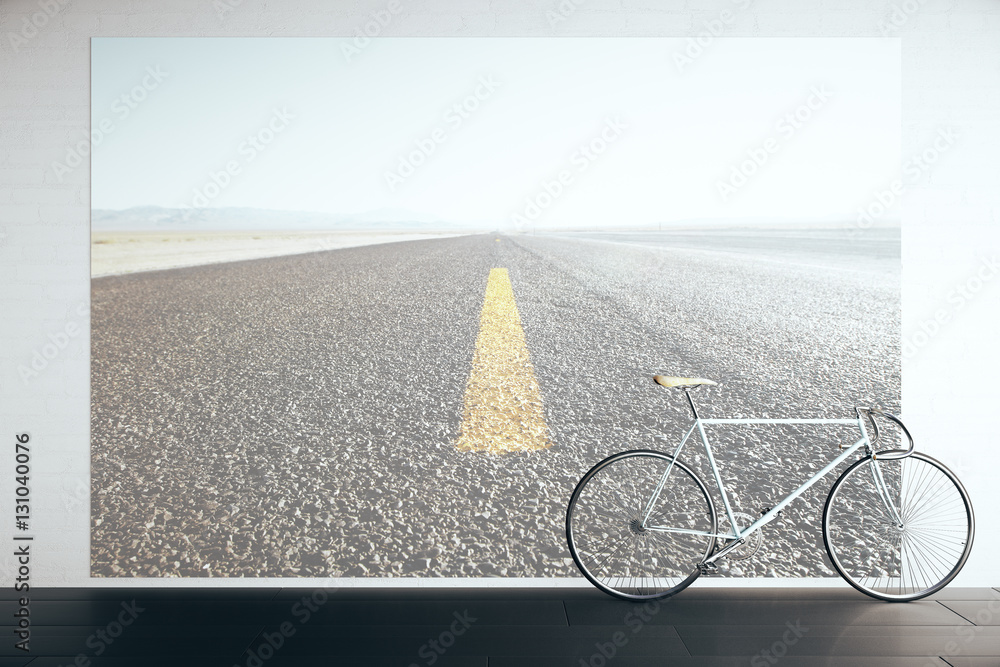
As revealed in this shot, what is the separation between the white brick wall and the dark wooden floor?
37 cm

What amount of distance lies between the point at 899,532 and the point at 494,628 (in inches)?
60.3

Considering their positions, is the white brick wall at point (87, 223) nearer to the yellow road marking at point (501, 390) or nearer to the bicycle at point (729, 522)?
the bicycle at point (729, 522)

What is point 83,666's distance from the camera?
1.82 m

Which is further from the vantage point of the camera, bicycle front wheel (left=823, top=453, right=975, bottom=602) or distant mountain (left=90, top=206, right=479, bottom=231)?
distant mountain (left=90, top=206, right=479, bottom=231)

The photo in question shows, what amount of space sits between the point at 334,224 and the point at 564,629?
70.5 inches

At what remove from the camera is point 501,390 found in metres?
2.43

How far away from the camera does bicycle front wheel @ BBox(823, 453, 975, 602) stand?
2248mm

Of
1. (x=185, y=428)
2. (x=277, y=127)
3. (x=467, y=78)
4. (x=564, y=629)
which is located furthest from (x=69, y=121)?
(x=564, y=629)

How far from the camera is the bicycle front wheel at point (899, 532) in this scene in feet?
7.38

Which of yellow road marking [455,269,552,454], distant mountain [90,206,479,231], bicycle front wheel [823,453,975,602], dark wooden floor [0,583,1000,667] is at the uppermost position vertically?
distant mountain [90,206,479,231]

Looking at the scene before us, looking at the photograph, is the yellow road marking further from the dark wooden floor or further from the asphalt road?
the dark wooden floor

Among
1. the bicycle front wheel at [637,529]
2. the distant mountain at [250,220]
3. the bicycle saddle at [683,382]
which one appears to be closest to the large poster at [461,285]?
the distant mountain at [250,220]

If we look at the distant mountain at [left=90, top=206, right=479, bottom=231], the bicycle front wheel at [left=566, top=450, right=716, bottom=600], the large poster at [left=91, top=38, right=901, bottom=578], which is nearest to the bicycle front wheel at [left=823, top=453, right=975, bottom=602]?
the large poster at [left=91, top=38, right=901, bottom=578]

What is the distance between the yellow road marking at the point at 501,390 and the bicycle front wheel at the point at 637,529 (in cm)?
30
